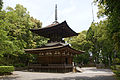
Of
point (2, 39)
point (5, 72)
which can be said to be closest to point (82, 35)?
point (5, 72)

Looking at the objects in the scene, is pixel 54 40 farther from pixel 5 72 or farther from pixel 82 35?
pixel 82 35

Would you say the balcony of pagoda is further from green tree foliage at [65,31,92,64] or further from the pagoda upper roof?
green tree foliage at [65,31,92,64]

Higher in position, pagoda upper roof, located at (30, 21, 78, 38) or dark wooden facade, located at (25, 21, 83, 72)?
pagoda upper roof, located at (30, 21, 78, 38)

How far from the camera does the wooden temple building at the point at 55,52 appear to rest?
18102mm

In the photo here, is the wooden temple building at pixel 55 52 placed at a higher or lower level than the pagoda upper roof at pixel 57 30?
lower

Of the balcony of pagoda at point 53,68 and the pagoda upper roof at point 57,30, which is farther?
the pagoda upper roof at point 57,30

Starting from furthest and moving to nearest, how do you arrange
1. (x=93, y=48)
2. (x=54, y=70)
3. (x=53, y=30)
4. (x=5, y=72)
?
(x=93, y=48)
(x=53, y=30)
(x=54, y=70)
(x=5, y=72)

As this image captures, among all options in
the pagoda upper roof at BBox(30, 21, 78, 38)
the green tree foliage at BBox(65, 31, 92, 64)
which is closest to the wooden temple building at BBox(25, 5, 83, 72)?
the pagoda upper roof at BBox(30, 21, 78, 38)

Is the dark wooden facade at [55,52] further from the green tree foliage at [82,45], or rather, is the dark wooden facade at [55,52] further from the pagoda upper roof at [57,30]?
the green tree foliage at [82,45]

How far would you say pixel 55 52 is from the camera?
19312 mm

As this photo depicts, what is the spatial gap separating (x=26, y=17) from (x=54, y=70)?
63.4 feet

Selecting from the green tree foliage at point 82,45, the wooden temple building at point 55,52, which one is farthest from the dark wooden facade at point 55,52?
the green tree foliage at point 82,45

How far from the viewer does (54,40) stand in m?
21.3

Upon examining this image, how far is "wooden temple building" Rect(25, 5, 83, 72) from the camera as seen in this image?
18102 mm
